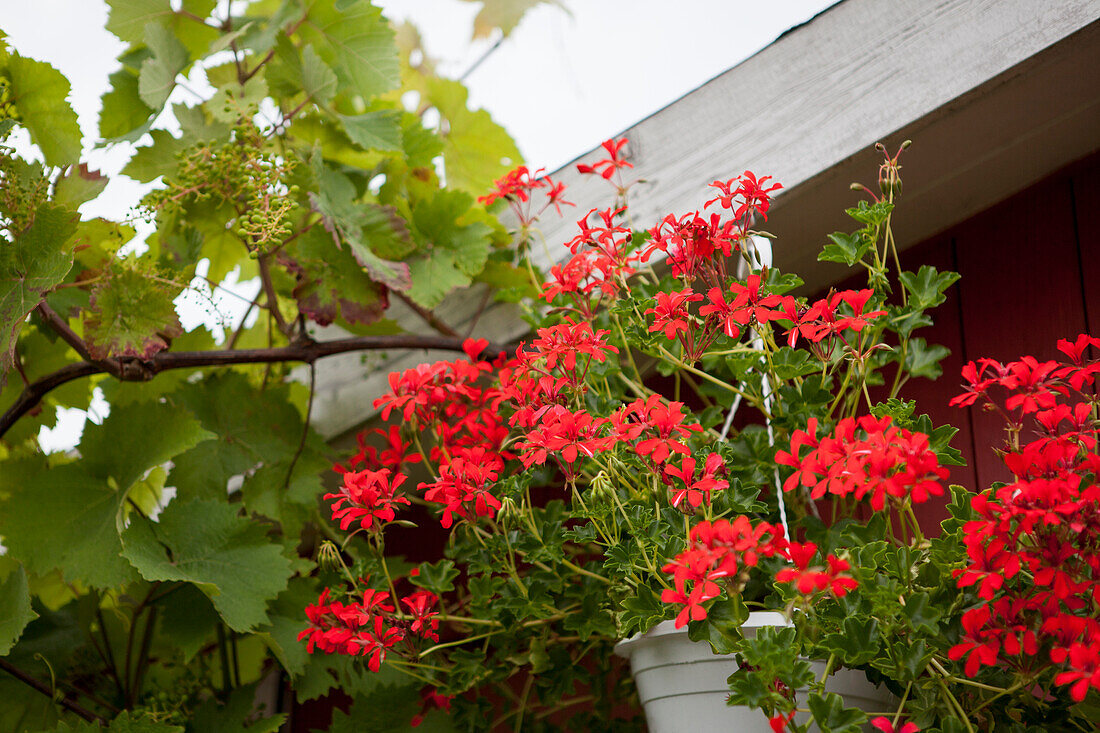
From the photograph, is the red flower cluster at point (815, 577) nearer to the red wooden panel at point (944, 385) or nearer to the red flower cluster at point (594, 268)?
the red flower cluster at point (594, 268)

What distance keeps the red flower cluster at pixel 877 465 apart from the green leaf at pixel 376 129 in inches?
30.9

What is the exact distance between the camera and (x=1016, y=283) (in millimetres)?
1106

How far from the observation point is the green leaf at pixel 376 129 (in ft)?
4.01

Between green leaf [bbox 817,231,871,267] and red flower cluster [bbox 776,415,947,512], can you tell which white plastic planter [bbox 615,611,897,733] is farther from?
green leaf [bbox 817,231,871,267]

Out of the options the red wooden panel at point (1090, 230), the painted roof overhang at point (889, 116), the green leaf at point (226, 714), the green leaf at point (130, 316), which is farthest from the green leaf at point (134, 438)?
the red wooden panel at point (1090, 230)

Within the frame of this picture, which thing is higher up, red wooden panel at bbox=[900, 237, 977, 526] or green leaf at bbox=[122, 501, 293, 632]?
red wooden panel at bbox=[900, 237, 977, 526]

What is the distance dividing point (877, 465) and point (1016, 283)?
24.9 inches

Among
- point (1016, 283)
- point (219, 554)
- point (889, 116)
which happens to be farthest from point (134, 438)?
point (1016, 283)

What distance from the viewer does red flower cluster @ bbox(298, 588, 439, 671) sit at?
0.83 metres

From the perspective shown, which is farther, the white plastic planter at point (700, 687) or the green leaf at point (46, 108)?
the green leaf at point (46, 108)

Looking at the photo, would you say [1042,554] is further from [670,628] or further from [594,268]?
[594,268]

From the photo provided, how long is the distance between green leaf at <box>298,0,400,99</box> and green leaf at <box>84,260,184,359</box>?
0.40 meters

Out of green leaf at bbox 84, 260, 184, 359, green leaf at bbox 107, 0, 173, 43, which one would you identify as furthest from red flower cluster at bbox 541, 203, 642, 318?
green leaf at bbox 107, 0, 173, 43

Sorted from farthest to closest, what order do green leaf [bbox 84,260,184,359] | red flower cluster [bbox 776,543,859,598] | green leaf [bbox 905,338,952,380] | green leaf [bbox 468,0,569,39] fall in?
green leaf [bbox 468,0,569,39] → green leaf [bbox 84,260,184,359] → green leaf [bbox 905,338,952,380] → red flower cluster [bbox 776,543,859,598]
